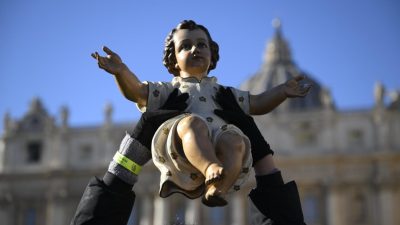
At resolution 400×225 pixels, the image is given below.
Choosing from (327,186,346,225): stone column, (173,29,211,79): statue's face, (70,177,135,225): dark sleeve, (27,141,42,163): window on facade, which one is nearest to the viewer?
(70,177,135,225): dark sleeve

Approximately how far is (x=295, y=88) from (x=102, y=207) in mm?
999

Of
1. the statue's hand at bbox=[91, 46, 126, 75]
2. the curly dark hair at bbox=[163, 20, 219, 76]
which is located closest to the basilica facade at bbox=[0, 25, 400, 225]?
the curly dark hair at bbox=[163, 20, 219, 76]

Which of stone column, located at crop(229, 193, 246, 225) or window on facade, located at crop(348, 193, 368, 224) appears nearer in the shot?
window on facade, located at crop(348, 193, 368, 224)

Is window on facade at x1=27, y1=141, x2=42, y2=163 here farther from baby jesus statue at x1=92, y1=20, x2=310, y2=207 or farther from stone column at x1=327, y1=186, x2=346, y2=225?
baby jesus statue at x1=92, y1=20, x2=310, y2=207

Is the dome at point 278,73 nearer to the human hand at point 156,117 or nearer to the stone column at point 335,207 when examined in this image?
the stone column at point 335,207

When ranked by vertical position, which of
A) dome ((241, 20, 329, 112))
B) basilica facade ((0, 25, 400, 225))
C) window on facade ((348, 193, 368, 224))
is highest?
dome ((241, 20, 329, 112))

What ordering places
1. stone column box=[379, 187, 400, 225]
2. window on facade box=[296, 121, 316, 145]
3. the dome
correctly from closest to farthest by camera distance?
stone column box=[379, 187, 400, 225] → window on facade box=[296, 121, 316, 145] → the dome

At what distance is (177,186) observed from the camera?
2986 millimetres

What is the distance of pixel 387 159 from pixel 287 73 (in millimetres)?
18453

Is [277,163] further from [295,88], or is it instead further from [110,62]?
[110,62]

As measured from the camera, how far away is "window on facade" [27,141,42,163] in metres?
28.5

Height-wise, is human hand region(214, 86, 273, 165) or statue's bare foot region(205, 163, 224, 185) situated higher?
human hand region(214, 86, 273, 165)

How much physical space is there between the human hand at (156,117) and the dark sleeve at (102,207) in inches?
9.4

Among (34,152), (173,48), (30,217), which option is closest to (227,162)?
(173,48)
